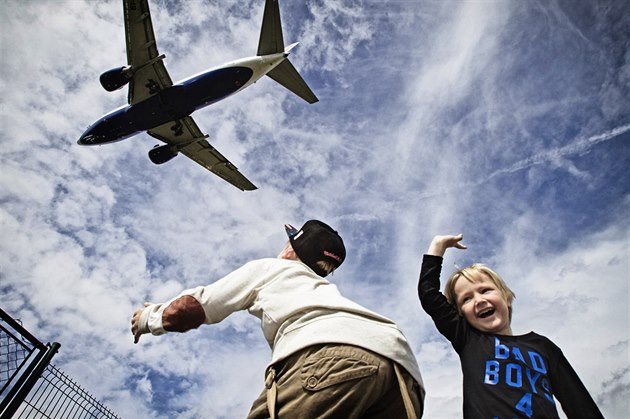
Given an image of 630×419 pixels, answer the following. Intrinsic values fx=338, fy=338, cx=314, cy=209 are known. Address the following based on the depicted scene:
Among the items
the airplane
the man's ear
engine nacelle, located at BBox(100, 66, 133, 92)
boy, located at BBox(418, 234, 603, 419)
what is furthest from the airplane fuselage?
boy, located at BBox(418, 234, 603, 419)

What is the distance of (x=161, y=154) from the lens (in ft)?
68.1

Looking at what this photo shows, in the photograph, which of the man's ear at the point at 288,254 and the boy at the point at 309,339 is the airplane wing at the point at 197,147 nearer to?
the man's ear at the point at 288,254

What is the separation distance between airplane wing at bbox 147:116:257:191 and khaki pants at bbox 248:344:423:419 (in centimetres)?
2013

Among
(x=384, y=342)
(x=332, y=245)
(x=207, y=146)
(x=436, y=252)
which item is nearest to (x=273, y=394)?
(x=384, y=342)

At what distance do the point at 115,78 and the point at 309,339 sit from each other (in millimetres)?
18485

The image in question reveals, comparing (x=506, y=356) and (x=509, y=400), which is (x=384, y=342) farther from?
(x=506, y=356)

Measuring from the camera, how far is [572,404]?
8.52ft

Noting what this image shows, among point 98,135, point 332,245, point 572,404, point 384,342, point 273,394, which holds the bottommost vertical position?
point 273,394

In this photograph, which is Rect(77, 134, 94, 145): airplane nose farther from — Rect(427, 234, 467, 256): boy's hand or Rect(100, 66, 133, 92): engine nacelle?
Rect(427, 234, 467, 256): boy's hand

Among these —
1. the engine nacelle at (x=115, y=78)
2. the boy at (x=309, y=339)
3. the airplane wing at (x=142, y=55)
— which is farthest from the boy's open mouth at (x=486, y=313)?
the airplane wing at (x=142, y=55)

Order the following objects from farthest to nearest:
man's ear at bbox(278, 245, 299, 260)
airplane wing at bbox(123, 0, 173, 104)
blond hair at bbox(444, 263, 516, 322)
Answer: airplane wing at bbox(123, 0, 173, 104) → blond hair at bbox(444, 263, 516, 322) → man's ear at bbox(278, 245, 299, 260)

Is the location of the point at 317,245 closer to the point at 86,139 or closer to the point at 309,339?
the point at 309,339

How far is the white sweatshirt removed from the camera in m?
2.04

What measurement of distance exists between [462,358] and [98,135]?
1950cm
